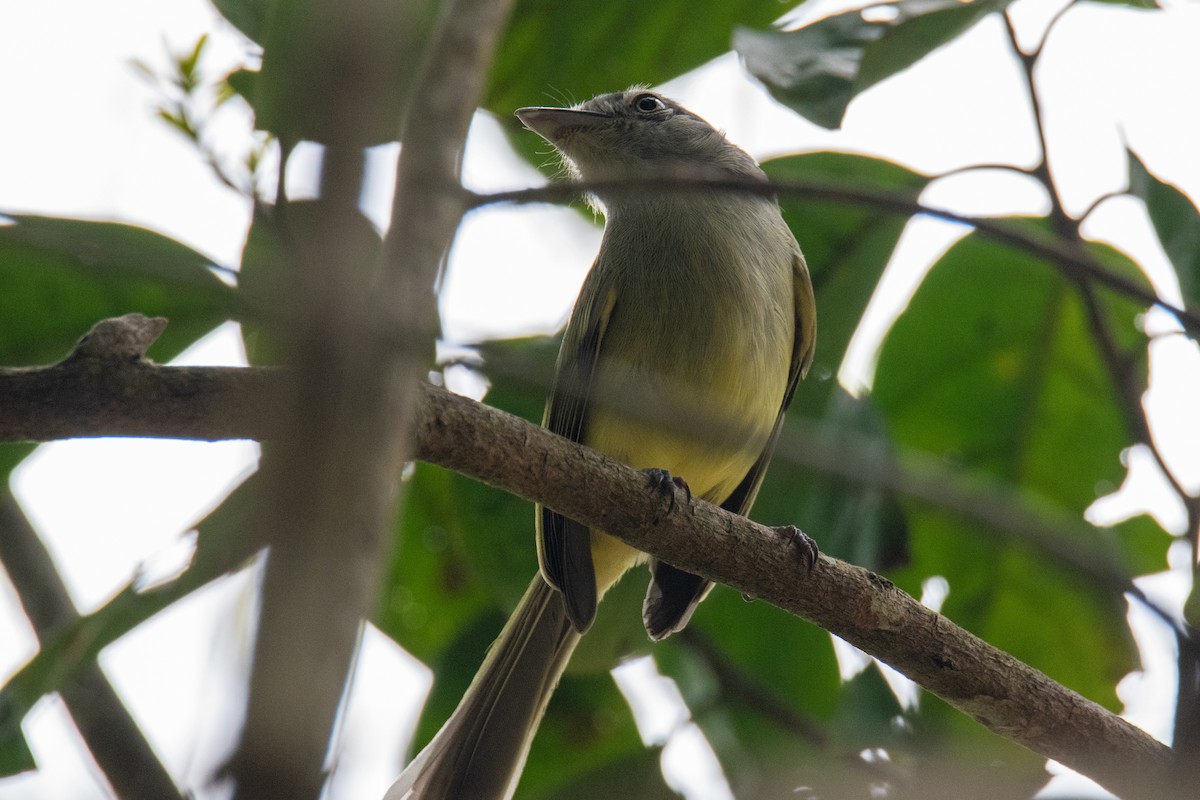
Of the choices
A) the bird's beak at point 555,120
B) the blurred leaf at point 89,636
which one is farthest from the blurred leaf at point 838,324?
the blurred leaf at point 89,636

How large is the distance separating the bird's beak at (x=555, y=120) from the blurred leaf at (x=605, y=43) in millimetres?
54

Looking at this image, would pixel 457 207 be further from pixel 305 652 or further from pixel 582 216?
pixel 582 216

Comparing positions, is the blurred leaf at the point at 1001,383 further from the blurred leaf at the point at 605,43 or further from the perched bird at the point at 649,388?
the blurred leaf at the point at 605,43

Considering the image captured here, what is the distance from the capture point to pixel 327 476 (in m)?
0.60

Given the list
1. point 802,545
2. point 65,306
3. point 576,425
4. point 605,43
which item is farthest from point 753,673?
point 65,306

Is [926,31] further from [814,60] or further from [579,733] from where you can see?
[579,733]

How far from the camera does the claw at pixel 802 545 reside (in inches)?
115

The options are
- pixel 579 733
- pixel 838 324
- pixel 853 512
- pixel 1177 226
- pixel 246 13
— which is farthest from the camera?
pixel 579 733

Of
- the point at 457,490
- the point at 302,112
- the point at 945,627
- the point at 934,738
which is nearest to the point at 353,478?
the point at 302,112

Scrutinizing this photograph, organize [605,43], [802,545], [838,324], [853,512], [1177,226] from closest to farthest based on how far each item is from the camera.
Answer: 1. [802,545]
2. [1177,226]
3. [853,512]
4. [838,324]
5. [605,43]

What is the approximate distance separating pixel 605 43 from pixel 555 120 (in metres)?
0.38

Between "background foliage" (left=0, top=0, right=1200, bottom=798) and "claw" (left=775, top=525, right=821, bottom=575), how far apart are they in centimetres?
47

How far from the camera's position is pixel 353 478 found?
62 centimetres

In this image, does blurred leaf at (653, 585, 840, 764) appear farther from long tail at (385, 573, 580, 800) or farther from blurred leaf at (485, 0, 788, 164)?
blurred leaf at (485, 0, 788, 164)
